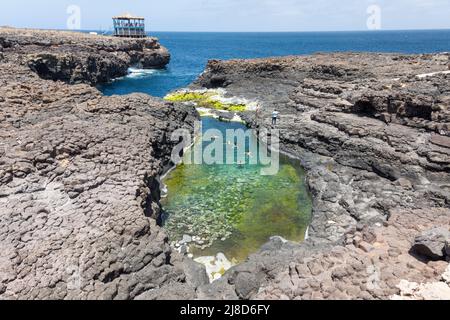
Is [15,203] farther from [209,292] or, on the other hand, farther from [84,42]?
[84,42]

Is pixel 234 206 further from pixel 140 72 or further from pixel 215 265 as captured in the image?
pixel 140 72

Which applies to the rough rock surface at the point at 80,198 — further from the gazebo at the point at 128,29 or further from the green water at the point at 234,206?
the gazebo at the point at 128,29

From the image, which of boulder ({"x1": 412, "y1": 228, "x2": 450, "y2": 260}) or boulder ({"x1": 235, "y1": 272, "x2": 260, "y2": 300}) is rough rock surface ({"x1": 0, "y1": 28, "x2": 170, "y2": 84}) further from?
boulder ({"x1": 412, "y1": 228, "x2": 450, "y2": 260})

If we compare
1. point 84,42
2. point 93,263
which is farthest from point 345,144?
point 84,42

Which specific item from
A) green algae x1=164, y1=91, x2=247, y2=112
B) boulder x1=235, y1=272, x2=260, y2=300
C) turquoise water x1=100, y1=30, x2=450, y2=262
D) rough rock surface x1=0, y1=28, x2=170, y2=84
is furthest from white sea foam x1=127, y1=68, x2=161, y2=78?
boulder x1=235, y1=272, x2=260, y2=300

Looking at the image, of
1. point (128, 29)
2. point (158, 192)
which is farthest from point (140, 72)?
point (158, 192)
